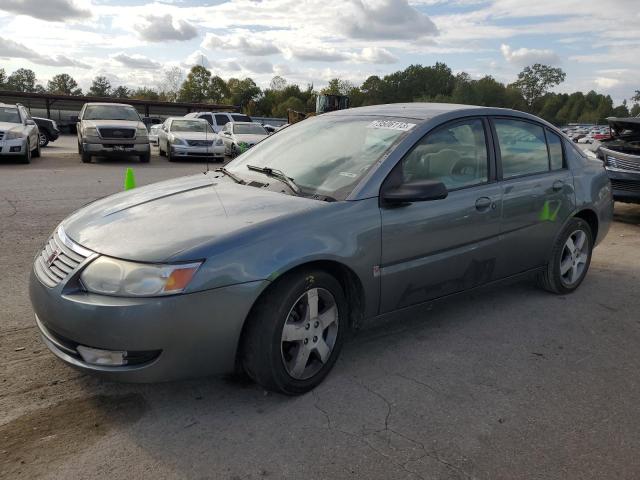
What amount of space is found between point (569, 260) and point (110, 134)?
13736 mm

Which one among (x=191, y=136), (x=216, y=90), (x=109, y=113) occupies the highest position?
(x=216, y=90)

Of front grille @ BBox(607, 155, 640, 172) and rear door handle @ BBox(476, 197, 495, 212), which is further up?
front grille @ BBox(607, 155, 640, 172)

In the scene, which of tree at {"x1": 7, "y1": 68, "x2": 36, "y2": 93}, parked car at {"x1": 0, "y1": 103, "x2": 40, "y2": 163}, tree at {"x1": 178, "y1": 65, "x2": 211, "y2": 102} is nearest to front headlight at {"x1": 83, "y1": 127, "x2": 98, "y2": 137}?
parked car at {"x1": 0, "y1": 103, "x2": 40, "y2": 163}

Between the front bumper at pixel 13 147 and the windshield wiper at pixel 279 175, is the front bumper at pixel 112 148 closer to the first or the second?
the front bumper at pixel 13 147

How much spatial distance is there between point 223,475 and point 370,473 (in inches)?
25.0

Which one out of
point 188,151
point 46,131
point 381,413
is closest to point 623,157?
point 381,413

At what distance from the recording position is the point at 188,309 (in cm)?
263

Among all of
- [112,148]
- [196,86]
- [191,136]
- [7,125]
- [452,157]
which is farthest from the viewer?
[196,86]

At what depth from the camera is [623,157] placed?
27.1 feet

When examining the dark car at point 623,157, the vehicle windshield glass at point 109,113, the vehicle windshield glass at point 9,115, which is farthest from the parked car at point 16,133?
the dark car at point 623,157

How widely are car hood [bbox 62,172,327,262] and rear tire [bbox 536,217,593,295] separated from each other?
8.32 feet

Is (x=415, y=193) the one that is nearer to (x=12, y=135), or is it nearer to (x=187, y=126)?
(x=12, y=135)

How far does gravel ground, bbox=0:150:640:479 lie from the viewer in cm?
250

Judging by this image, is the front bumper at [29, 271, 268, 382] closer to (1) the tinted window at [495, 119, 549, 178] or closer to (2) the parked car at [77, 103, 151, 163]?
(1) the tinted window at [495, 119, 549, 178]
